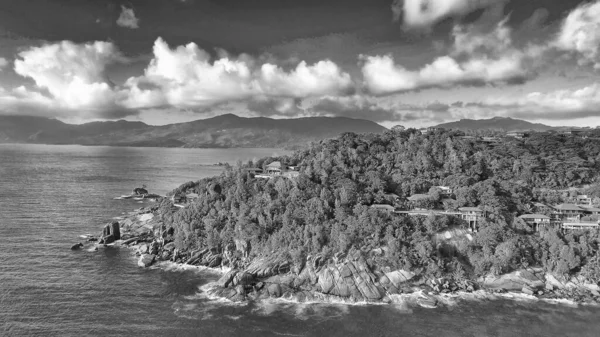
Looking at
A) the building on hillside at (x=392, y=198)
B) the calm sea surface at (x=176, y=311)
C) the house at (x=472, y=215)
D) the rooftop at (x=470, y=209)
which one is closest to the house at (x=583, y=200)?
the house at (x=472, y=215)

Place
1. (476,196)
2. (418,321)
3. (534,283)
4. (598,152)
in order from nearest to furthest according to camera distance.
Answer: (418,321), (534,283), (476,196), (598,152)

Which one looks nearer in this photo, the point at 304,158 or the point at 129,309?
the point at 129,309

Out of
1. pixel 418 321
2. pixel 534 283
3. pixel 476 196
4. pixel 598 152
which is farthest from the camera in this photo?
pixel 598 152

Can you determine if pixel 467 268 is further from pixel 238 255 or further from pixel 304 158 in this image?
pixel 304 158

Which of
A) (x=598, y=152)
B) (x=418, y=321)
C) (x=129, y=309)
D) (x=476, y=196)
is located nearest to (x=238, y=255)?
→ (x=129, y=309)

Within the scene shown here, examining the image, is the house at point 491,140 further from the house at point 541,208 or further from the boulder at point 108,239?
the boulder at point 108,239

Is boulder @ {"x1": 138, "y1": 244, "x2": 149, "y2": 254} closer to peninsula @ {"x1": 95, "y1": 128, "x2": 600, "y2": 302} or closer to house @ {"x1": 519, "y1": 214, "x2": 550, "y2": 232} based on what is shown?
peninsula @ {"x1": 95, "y1": 128, "x2": 600, "y2": 302}

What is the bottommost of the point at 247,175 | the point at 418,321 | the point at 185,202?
the point at 418,321

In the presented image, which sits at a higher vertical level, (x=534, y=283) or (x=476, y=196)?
(x=476, y=196)
